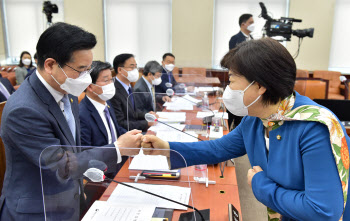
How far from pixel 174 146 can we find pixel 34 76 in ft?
2.17

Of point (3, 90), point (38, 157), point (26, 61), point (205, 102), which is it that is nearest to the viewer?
point (38, 157)

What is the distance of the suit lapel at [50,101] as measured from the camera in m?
1.22

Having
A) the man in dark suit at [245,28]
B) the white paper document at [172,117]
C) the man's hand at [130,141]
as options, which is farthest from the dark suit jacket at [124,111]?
the man in dark suit at [245,28]

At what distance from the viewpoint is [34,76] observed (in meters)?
1.25

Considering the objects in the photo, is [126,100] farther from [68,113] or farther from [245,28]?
[245,28]

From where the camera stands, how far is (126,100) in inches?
113

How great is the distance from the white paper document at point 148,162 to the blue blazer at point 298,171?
5cm

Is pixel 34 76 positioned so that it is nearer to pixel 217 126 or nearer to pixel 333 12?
pixel 217 126

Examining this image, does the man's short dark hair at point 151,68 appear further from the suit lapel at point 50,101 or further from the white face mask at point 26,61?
the white face mask at point 26,61

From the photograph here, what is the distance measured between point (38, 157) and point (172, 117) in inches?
62.7

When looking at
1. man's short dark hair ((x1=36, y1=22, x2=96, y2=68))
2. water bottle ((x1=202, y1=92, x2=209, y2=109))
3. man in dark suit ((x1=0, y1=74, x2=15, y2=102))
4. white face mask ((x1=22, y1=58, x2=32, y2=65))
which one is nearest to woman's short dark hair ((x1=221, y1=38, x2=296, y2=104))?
man's short dark hair ((x1=36, y1=22, x2=96, y2=68))

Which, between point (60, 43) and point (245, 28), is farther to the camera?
point (245, 28)

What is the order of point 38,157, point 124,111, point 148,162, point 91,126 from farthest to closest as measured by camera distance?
point 124,111 < point 91,126 < point 38,157 < point 148,162

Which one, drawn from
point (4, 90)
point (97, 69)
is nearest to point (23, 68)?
point (4, 90)
